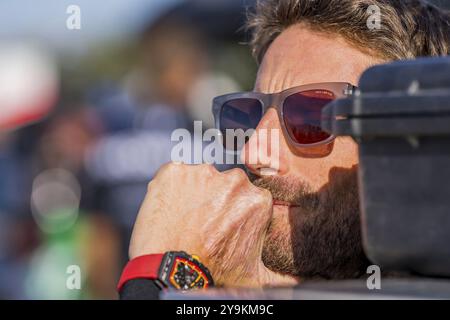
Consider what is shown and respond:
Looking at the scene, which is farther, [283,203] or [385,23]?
[385,23]

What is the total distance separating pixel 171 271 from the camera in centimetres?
195

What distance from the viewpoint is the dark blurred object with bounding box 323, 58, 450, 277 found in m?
1.37

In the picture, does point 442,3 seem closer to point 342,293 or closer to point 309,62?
point 309,62

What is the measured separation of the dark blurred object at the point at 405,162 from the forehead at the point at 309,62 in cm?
110

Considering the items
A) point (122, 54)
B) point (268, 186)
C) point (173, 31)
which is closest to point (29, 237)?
point (173, 31)

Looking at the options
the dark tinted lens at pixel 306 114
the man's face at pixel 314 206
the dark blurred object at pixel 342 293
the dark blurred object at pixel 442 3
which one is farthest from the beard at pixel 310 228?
the dark blurred object at pixel 342 293

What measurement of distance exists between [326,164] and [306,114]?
0.15 m

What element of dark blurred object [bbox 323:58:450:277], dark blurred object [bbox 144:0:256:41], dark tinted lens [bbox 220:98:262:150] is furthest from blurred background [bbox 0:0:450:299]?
dark blurred object [bbox 323:58:450:277]

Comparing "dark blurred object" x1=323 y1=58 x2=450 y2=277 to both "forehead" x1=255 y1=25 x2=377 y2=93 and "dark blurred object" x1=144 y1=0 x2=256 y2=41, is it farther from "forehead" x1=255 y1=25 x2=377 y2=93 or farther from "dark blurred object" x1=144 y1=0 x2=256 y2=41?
"dark blurred object" x1=144 y1=0 x2=256 y2=41

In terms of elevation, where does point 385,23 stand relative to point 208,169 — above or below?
above

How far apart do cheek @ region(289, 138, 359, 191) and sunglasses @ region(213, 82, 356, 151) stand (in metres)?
0.04

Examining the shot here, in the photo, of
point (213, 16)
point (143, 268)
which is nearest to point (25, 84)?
point (213, 16)

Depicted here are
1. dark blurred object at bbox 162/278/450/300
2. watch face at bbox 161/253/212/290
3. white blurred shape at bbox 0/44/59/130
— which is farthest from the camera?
white blurred shape at bbox 0/44/59/130
